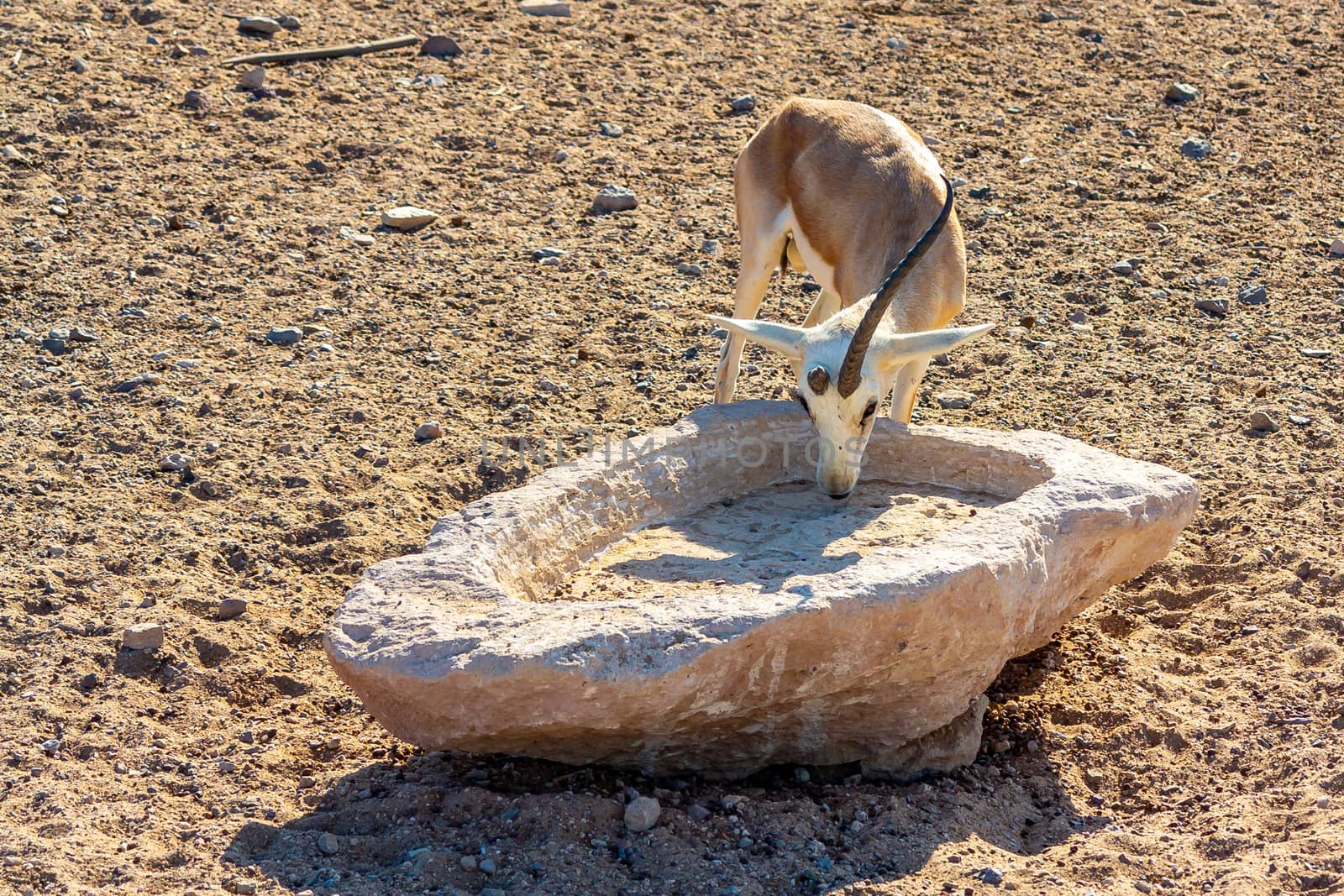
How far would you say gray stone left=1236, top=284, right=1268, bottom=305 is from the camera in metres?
8.57

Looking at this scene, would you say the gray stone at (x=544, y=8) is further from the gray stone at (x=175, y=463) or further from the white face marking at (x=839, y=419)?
the white face marking at (x=839, y=419)

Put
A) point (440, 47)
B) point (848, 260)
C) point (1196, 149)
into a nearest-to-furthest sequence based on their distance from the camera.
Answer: point (848, 260) → point (1196, 149) → point (440, 47)

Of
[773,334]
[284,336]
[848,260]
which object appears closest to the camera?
[773,334]

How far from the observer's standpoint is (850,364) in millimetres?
5703

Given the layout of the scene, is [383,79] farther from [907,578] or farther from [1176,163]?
[907,578]

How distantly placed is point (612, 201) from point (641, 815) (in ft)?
19.2

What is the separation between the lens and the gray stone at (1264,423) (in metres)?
7.29

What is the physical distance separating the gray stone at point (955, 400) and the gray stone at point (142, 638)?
13.4 feet

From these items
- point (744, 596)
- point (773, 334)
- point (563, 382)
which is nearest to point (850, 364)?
point (773, 334)

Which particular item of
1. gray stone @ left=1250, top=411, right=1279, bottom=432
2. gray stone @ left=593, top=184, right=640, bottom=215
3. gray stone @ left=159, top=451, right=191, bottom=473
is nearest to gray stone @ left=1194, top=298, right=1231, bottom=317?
gray stone @ left=1250, top=411, right=1279, bottom=432

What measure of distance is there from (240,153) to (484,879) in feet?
22.3

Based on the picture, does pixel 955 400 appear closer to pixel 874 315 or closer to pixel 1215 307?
pixel 1215 307

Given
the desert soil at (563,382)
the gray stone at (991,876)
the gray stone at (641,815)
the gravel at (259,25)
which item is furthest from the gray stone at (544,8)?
the gray stone at (991,876)

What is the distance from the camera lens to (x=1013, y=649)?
16.7ft
